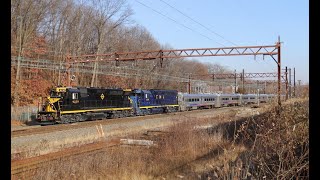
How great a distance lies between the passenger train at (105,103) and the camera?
86.4 ft

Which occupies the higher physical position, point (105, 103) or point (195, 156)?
point (105, 103)

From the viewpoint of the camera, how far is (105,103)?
3150cm

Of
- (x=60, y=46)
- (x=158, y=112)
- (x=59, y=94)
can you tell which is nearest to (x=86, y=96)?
(x=59, y=94)

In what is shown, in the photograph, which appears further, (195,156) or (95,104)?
(95,104)

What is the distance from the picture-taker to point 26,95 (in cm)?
4134

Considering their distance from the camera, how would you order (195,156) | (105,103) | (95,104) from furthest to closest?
1. (105,103)
2. (95,104)
3. (195,156)

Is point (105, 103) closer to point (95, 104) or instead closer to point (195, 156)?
point (95, 104)

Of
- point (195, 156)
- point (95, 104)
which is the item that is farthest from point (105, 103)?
point (195, 156)

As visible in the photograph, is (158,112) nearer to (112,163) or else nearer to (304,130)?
(112,163)

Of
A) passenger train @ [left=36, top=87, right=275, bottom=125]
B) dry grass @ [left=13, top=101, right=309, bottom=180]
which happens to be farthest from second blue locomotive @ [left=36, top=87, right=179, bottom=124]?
dry grass @ [left=13, top=101, right=309, bottom=180]

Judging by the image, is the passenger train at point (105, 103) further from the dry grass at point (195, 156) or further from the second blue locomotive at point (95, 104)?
the dry grass at point (195, 156)

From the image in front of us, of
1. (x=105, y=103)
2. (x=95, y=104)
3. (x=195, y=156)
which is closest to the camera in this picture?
(x=195, y=156)

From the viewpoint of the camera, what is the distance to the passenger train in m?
26.3

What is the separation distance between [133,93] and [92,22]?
90.1ft
